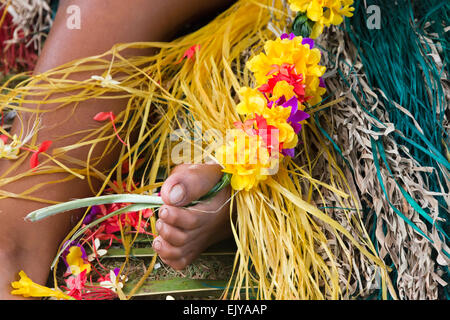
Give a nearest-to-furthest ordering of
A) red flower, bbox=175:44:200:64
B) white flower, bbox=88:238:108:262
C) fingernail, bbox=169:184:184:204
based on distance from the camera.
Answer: fingernail, bbox=169:184:184:204
white flower, bbox=88:238:108:262
red flower, bbox=175:44:200:64

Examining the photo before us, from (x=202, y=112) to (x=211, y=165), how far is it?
15 centimetres

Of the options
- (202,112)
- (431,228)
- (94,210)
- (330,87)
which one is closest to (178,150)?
(202,112)

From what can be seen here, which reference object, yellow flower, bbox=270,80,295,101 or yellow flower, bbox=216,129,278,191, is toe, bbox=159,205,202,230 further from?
yellow flower, bbox=270,80,295,101

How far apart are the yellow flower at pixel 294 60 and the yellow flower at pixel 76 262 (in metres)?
0.41

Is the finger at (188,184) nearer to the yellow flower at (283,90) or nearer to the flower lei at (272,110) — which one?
the flower lei at (272,110)

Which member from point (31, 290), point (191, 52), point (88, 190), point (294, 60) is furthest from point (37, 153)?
point (294, 60)

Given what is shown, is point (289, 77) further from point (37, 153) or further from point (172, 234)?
point (37, 153)

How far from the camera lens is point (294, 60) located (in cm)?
70

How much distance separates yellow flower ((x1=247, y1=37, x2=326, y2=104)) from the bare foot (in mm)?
180

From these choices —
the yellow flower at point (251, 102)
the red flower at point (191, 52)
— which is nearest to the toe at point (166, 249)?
the yellow flower at point (251, 102)

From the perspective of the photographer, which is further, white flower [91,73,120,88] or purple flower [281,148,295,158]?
white flower [91,73,120,88]

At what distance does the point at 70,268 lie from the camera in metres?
0.72

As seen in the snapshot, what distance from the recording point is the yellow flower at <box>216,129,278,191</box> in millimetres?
648

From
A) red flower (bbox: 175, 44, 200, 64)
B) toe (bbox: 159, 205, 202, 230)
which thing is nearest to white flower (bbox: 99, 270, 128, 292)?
toe (bbox: 159, 205, 202, 230)
